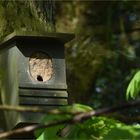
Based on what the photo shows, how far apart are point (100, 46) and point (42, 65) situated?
4377 millimetres

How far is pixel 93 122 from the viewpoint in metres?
1.04

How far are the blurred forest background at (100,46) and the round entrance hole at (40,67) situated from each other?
357 cm

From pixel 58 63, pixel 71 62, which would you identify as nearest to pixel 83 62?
pixel 71 62

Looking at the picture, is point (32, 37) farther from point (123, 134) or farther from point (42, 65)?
point (123, 134)

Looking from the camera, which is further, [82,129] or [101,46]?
[101,46]

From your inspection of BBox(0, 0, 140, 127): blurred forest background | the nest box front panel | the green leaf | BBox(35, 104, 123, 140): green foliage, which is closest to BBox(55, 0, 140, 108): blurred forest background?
BBox(0, 0, 140, 127): blurred forest background

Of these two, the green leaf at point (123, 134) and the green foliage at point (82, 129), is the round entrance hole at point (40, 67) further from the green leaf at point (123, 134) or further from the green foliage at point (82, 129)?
the green leaf at point (123, 134)

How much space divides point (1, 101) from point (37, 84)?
0.18 meters

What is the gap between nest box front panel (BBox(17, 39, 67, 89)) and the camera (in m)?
1.91

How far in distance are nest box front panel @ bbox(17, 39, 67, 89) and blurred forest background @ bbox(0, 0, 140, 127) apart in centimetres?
356

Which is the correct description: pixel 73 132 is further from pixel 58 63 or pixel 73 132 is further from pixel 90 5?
pixel 90 5

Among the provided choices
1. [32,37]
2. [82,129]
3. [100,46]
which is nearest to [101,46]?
[100,46]

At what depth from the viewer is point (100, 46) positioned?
6320 mm

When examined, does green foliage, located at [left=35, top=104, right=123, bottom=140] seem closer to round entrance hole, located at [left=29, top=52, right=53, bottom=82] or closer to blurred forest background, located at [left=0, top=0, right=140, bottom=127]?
round entrance hole, located at [left=29, top=52, right=53, bottom=82]
